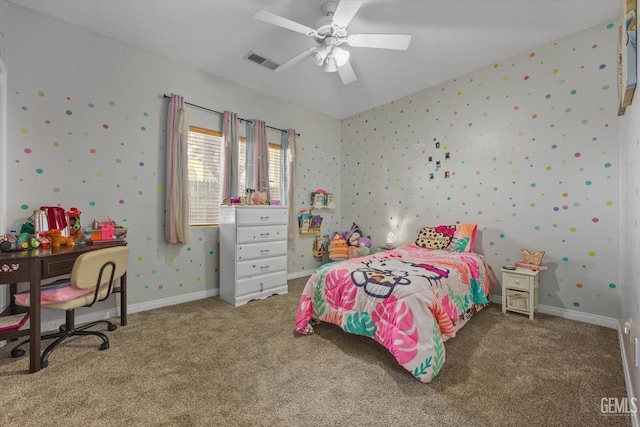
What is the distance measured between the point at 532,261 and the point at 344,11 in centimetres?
306

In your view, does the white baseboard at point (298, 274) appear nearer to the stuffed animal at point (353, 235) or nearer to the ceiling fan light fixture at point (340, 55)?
the stuffed animal at point (353, 235)

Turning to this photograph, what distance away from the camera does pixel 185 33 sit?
2867 mm

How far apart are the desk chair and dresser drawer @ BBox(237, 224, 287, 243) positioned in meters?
1.19

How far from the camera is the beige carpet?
1493mm

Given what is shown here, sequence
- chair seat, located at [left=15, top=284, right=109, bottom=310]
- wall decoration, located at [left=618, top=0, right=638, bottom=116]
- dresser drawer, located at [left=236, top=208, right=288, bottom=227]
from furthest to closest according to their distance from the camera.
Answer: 1. dresser drawer, located at [left=236, top=208, right=288, bottom=227]
2. chair seat, located at [left=15, top=284, right=109, bottom=310]
3. wall decoration, located at [left=618, top=0, right=638, bottom=116]

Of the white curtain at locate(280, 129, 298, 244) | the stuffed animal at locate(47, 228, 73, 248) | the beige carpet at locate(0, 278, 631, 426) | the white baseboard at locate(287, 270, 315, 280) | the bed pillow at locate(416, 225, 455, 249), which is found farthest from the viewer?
the white baseboard at locate(287, 270, 315, 280)

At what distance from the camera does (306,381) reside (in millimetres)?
1812

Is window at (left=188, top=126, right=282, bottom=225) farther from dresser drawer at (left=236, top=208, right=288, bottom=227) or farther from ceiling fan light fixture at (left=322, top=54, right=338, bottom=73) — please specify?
ceiling fan light fixture at (left=322, top=54, right=338, bottom=73)

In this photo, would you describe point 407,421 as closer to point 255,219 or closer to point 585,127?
point 255,219

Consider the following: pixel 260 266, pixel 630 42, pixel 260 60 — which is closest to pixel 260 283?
pixel 260 266

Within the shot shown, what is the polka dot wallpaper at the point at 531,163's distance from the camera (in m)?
2.70

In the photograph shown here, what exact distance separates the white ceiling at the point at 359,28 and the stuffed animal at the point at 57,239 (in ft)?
6.64

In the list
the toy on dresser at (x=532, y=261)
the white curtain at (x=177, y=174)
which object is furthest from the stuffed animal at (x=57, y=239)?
the toy on dresser at (x=532, y=261)

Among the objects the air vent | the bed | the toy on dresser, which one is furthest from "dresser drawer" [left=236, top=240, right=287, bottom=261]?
the toy on dresser
